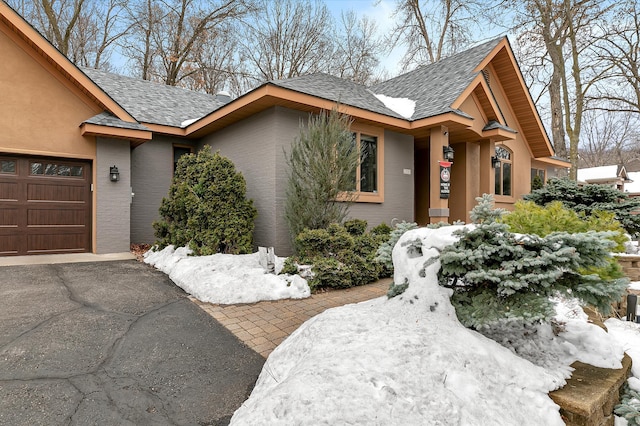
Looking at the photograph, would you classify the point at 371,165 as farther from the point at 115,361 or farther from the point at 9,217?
the point at 9,217

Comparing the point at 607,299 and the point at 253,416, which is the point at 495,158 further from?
the point at 253,416

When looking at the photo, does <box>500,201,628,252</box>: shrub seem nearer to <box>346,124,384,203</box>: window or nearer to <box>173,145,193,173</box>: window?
<box>346,124,384,203</box>: window

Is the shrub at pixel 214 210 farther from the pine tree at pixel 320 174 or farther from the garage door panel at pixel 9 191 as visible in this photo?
the garage door panel at pixel 9 191

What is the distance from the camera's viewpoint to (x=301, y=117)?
7.09m

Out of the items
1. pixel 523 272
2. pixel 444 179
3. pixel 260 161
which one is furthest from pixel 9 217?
pixel 444 179

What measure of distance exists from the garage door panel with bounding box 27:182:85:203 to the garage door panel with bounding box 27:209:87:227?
244 mm

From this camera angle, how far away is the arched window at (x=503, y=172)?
11.0 m

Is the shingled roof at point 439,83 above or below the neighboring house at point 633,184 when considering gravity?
above

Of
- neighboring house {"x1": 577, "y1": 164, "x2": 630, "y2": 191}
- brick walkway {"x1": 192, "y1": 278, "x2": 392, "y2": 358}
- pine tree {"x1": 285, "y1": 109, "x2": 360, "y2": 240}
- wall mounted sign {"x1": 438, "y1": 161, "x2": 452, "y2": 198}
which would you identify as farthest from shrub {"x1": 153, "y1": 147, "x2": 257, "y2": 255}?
neighboring house {"x1": 577, "y1": 164, "x2": 630, "y2": 191}

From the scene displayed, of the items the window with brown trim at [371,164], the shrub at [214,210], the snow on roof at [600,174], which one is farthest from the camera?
the snow on roof at [600,174]

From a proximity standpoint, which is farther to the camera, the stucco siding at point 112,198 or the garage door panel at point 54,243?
the stucco siding at point 112,198

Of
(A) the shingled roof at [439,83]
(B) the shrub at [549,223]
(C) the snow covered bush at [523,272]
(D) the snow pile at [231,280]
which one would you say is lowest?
(D) the snow pile at [231,280]

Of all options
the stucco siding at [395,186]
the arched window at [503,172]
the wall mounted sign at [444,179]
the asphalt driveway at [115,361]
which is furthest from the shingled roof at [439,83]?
the asphalt driveway at [115,361]

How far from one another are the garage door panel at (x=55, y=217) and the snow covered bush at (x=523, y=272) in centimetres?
797
